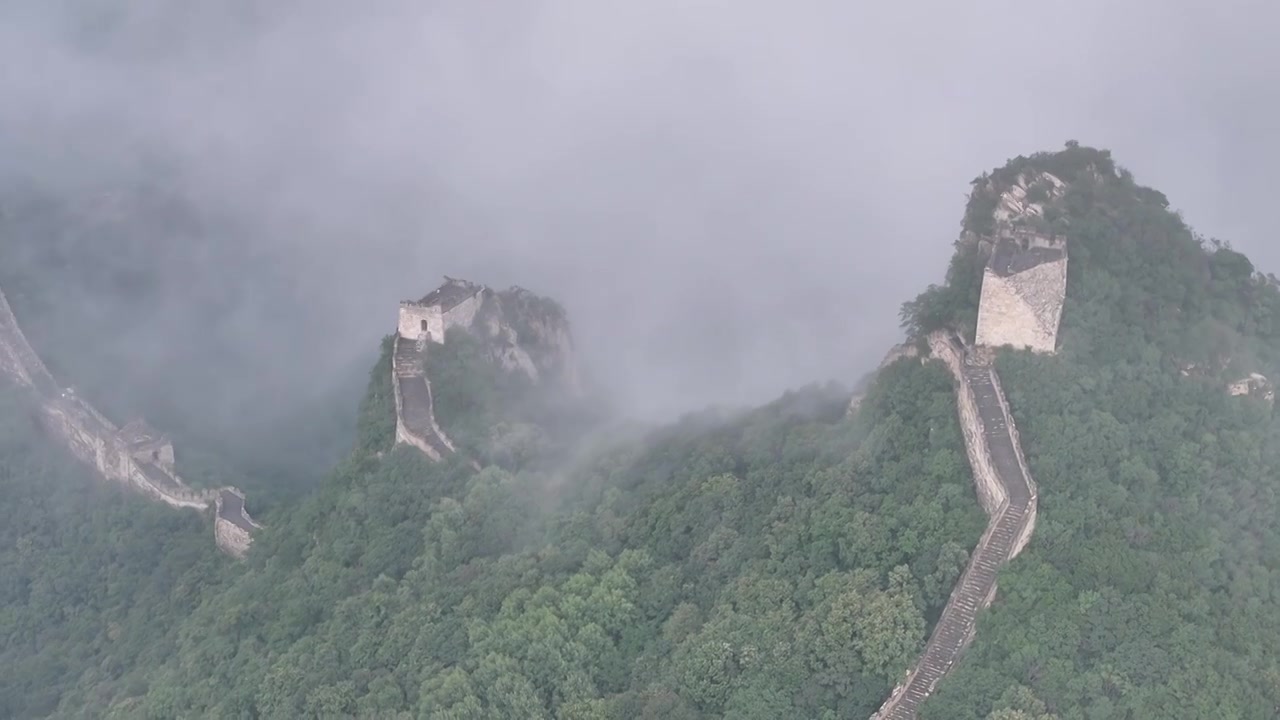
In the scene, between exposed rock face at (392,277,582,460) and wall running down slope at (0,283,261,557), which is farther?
wall running down slope at (0,283,261,557)

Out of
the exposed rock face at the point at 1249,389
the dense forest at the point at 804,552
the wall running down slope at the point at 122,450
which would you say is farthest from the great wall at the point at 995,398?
the wall running down slope at the point at 122,450

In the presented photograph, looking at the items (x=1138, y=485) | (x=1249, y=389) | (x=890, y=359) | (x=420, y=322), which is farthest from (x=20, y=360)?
(x=1249, y=389)

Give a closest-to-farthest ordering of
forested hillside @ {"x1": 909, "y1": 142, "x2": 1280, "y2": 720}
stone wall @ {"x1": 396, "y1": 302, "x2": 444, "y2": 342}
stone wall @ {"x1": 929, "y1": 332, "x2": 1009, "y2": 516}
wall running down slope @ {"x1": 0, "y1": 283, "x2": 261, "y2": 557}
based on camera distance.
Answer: forested hillside @ {"x1": 909, "y1": 142, "x2": 1280, "y2": 720} < stone wall @ {"x1": 929, "y1": 332, "x2": 1009, "y2": 516} < stone wall @ {"x1": 396, "y1": 302, "x2": 444, "y2": 342} < wall running down slope @ {"x1": 0, "y1": 283, "x2": 261, "y2": 557}

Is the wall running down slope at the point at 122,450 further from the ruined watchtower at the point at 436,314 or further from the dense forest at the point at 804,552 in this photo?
the ruined watchtower at the point at 436,314

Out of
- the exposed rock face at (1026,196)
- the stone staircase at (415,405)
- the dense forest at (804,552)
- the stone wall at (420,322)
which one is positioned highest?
the exposed rock face at (1026,196)

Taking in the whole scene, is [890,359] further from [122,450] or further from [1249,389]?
[122,450]

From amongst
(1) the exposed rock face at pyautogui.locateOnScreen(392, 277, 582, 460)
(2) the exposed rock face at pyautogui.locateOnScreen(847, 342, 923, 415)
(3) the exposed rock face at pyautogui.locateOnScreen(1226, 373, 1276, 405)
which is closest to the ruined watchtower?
(1) the exposed rock face at pyautogui.locateOnScreen(392, 277, 582, 460)

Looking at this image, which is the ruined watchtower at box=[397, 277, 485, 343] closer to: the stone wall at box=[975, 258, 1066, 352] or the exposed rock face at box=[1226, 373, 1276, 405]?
the stone wall at box=[975, 258, 1066, 352]
